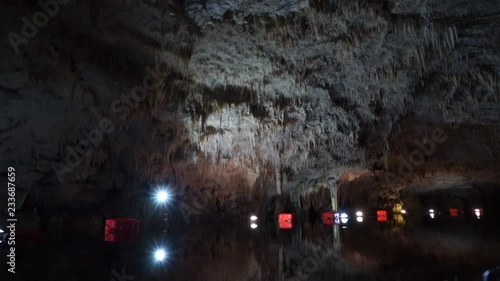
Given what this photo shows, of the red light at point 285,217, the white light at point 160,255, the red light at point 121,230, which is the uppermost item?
the red light at point 285,217

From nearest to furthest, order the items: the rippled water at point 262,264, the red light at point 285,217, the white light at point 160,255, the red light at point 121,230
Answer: the rippled water at point 262,264 → the white light at point 160,255 → the red light at point 121,230 → the red light at point 285,217

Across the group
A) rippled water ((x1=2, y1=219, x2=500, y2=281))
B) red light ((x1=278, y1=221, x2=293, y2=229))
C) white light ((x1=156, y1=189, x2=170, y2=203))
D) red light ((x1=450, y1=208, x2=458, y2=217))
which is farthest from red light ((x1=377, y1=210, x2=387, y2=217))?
rippled water ((x1=2, y1=219, x2=500, y2=281))

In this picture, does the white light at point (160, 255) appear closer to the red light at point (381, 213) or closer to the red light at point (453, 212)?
the red light at point (381, 213)

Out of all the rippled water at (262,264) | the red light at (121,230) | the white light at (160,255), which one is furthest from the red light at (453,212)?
the white light at (160,255)

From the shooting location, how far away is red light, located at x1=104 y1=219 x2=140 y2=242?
1105cm

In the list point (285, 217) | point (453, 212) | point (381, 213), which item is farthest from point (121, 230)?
point (453, 212)

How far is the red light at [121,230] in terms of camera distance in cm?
1105

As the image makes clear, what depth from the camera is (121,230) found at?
11.6 meters

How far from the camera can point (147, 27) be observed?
5207 mm

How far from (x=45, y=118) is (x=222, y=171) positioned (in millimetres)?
6376

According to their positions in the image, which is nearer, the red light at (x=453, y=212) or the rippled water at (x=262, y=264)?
the rippled water at (x=262, y=264)

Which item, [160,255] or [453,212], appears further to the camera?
[453,212]

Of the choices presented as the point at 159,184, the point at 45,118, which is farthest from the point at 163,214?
the point at 45,118

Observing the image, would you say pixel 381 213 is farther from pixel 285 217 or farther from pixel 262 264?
pixel 262 264
